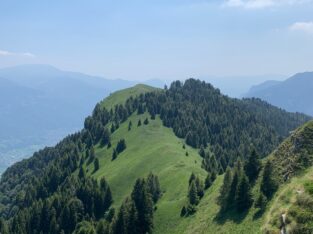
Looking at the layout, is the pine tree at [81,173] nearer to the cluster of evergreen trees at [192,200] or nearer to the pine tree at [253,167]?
the cluster of evergreen trees at [192,200]

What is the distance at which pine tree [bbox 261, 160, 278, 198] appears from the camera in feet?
219

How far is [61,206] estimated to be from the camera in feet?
465

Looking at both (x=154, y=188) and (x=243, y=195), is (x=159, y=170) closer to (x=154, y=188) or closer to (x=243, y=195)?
(x=154, y=188)

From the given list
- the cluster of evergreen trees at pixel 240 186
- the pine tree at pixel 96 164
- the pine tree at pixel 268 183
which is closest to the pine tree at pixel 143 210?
the cluster of evergreen trees at pixel 240 186

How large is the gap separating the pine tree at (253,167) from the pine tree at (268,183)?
25.8 feet

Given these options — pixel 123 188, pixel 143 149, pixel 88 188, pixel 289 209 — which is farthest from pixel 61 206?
pixel 289 209

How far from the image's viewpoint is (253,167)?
254 ft

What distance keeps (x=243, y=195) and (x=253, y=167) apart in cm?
827

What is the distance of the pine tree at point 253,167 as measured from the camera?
76.8 meters

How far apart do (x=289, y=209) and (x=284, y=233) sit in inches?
146

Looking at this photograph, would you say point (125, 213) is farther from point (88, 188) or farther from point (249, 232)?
point (88, 188)

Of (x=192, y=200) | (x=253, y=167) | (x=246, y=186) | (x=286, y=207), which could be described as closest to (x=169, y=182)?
(x=192, y=200)

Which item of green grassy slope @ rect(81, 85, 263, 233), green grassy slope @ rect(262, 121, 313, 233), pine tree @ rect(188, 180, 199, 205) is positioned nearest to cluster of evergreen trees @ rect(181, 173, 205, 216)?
pine tree @ rect(188, 180, 199, 205)

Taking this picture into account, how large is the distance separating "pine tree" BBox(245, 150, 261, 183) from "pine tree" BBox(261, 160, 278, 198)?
7.85m
